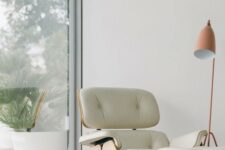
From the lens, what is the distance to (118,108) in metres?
3.78

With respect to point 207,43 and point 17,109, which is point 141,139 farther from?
point 17,109

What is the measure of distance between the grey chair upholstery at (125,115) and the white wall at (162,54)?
0.42m

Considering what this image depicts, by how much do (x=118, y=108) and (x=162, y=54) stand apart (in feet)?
2.58

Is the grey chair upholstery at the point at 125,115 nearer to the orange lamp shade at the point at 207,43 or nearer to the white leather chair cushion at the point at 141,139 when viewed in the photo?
the white leather chair cushion at the point at 141,139

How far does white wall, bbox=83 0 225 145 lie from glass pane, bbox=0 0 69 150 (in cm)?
28

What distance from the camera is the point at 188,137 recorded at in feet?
11.1

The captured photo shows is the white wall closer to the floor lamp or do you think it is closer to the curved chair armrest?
the floor lamp

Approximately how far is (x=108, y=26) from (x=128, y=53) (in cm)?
38

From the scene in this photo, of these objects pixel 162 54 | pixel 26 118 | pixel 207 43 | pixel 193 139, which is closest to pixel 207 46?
pixel 207 43

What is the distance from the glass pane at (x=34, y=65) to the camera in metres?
4.47

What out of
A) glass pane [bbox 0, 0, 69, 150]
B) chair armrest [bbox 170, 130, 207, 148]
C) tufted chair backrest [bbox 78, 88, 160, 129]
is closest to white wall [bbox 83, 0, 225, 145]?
glass pane [bbox 0, 0, 69, 150]

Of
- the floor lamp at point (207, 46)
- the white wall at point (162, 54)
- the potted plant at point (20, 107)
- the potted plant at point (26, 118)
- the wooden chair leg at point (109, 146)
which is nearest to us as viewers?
the wooden chair leg at point (109, 146)

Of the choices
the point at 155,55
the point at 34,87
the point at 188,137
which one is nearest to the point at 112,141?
the point at 188,137

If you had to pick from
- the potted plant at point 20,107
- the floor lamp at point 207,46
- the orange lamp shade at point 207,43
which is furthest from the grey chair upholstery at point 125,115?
the potted plant at point 20,107
